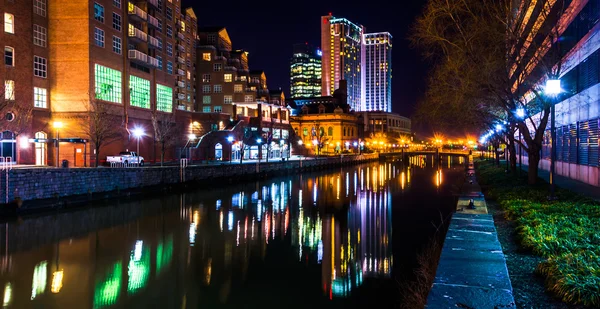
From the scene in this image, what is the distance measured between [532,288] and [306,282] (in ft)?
26.1

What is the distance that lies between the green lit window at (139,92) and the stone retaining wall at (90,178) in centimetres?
1309

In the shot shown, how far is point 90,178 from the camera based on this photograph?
31.0 metres

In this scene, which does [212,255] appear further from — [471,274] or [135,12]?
[135,12]

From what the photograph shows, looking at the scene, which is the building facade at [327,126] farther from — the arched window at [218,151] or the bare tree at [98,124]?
the bare tree at [98,124]

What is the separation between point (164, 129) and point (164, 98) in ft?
28.8

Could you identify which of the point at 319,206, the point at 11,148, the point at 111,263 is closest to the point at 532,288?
the point at 111,263

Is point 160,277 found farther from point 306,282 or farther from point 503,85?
point 503,85

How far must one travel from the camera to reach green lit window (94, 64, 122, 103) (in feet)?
146

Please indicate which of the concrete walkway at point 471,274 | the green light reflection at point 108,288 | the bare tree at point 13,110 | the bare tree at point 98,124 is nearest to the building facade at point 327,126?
the bare tree at point 98,124

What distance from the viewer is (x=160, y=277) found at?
49.0 feet

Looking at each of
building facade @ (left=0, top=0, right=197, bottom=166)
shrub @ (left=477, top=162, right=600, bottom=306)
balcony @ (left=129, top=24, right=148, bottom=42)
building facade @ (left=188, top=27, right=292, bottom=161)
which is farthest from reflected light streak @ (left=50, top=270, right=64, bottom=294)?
building facade @ (left=188, top=27, right=292, bottom=161)

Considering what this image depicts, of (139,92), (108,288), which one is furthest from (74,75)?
(108,288)

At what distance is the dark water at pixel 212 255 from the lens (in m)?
13.2

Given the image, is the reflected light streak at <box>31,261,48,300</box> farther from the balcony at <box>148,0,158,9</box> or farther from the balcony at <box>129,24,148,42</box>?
the balcony at <box>148,0,158,9</box>
